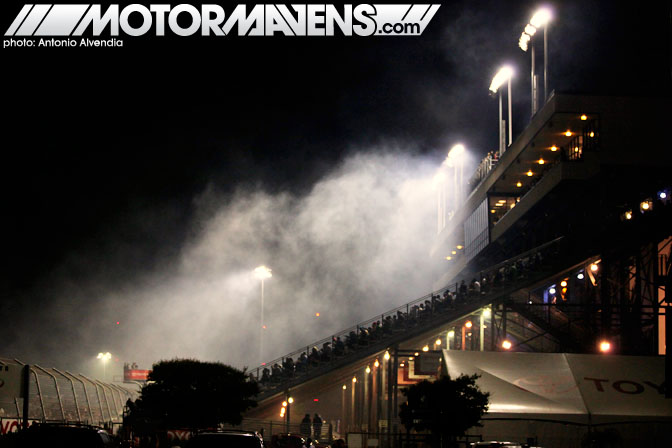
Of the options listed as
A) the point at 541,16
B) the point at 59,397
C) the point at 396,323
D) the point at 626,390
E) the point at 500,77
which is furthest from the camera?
the point at 500,77

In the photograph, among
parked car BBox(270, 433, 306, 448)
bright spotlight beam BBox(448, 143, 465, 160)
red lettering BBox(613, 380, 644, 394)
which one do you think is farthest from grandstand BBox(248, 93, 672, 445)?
bright spotlight beam BBox(448, 143, 465, 160)

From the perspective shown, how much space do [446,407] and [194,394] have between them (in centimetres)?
1251

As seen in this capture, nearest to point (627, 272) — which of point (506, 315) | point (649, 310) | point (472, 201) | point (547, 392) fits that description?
point (649, 310)

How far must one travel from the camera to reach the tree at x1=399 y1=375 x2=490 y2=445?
1300 inches

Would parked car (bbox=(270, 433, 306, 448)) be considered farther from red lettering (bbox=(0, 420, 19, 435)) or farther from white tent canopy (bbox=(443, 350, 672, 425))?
red lettering (bbox=(0, 420, 19, 435))

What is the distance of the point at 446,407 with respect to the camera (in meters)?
33.2

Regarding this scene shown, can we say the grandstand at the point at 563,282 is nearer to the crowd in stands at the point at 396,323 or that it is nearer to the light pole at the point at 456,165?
the crowd in stands at the point at 396,323

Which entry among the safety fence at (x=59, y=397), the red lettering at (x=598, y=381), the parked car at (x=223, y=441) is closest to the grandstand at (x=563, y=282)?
the red lettering at (x=598, y=381)

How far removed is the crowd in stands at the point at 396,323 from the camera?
46344mm

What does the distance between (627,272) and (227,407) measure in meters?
23.4

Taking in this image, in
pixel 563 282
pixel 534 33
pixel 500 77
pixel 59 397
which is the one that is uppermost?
pixel 534 33

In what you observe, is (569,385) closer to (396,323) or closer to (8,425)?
(396,323)

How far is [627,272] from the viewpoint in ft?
161

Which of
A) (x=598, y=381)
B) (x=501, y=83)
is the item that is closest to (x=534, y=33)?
(x=501, y=83)
